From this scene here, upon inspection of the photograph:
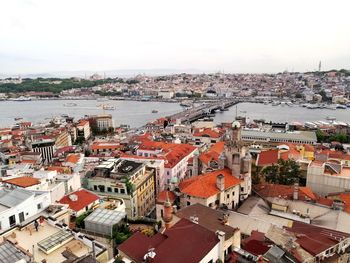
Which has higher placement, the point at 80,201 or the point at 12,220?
the point at 12,220

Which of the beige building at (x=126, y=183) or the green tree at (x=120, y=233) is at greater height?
the green tree at (x=120, y=233)

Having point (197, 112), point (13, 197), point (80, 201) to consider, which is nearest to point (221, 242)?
point (80, 201)

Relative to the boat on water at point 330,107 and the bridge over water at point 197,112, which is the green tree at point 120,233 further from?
the boat on water at point 330,107

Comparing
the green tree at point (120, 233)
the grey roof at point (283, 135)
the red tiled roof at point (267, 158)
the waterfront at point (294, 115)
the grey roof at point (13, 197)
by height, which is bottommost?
the waterfront at point (294, 115)

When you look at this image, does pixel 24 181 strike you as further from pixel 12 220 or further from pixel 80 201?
pixel 12 220

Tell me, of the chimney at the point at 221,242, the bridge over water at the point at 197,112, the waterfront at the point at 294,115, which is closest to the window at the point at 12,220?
Result: the chimney at the point at 221,242

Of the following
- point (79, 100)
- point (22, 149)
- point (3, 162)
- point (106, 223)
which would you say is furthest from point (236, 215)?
point (79, 100)

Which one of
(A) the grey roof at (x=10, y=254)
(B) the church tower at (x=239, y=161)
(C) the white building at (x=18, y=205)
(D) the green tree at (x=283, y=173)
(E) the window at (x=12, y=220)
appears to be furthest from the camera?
(D) the green tree at (x=283, y=173)
